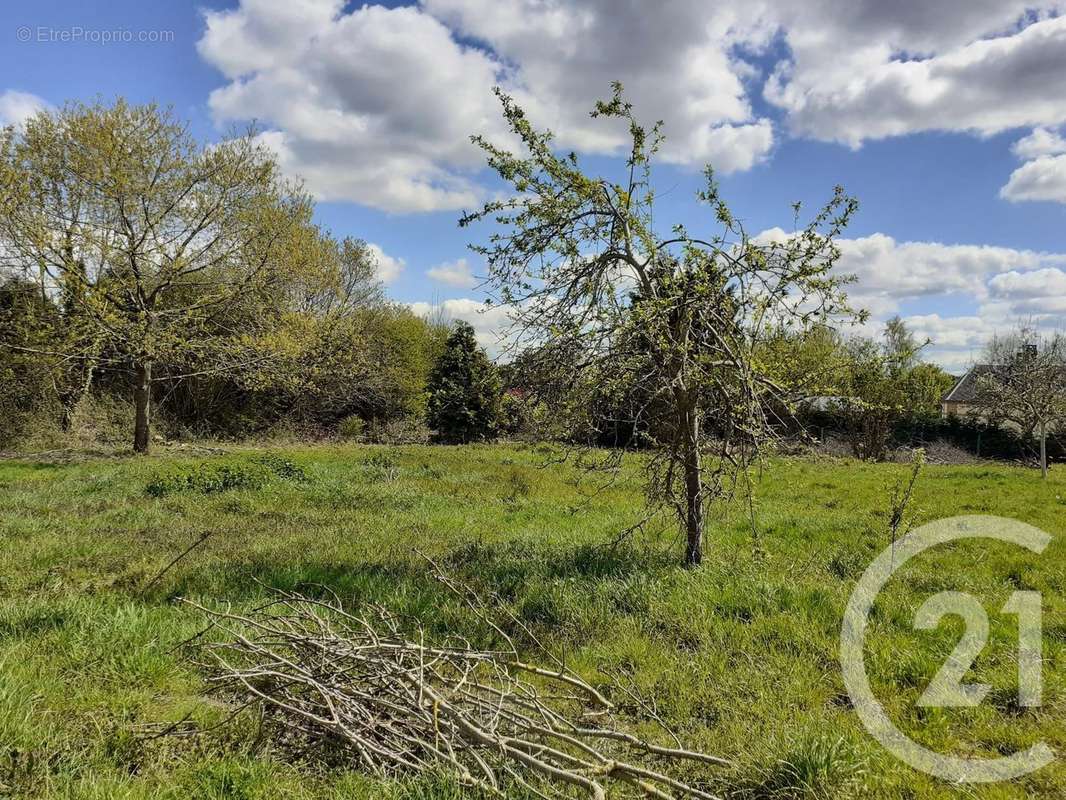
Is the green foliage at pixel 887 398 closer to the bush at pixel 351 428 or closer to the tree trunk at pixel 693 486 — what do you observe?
the tree trunk at pixel 693 486

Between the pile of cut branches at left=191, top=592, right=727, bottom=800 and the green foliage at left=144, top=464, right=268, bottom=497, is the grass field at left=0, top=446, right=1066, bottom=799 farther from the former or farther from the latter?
the pile of cut branches at left=191, top=592, right=727, bottom=800

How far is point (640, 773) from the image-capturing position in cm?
272

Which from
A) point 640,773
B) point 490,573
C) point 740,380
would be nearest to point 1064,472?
point 740,380

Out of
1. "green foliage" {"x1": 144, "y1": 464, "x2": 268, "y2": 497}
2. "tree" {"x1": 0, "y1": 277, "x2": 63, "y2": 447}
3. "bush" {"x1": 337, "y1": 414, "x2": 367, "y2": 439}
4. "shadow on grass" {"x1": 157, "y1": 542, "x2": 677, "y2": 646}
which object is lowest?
A: "shadow on grass" {"x1": 157, "y1": 542, "x2": 677, "y2": 646}

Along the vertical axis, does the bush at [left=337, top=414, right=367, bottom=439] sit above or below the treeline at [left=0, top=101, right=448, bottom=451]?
below

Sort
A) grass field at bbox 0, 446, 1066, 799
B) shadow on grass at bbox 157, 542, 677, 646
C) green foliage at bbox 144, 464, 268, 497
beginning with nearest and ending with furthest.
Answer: grass field at bbox 0, 446, 1066, 799 < shadow on grass at bbox 157, 542, 677, 646 < green foliage at bbox 144, 464, 268, 497

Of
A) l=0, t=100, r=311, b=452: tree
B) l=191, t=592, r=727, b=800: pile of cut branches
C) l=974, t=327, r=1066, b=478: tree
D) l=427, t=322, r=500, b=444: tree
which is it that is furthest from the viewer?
l=427, t=322, r=500, b=444: tree

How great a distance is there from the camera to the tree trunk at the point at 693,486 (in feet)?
20.4

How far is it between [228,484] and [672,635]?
9502 mm

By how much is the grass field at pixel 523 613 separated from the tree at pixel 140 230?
6371 mm

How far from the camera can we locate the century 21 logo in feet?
10.4

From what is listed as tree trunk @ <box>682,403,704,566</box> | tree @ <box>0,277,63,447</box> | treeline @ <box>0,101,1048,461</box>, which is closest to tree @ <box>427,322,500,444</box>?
treeline @ <box>0,101,1048,461</box>

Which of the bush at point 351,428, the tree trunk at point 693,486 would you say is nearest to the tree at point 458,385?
the bush at point 351,428

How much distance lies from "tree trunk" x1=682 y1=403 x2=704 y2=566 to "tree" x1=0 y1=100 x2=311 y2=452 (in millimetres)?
14224
